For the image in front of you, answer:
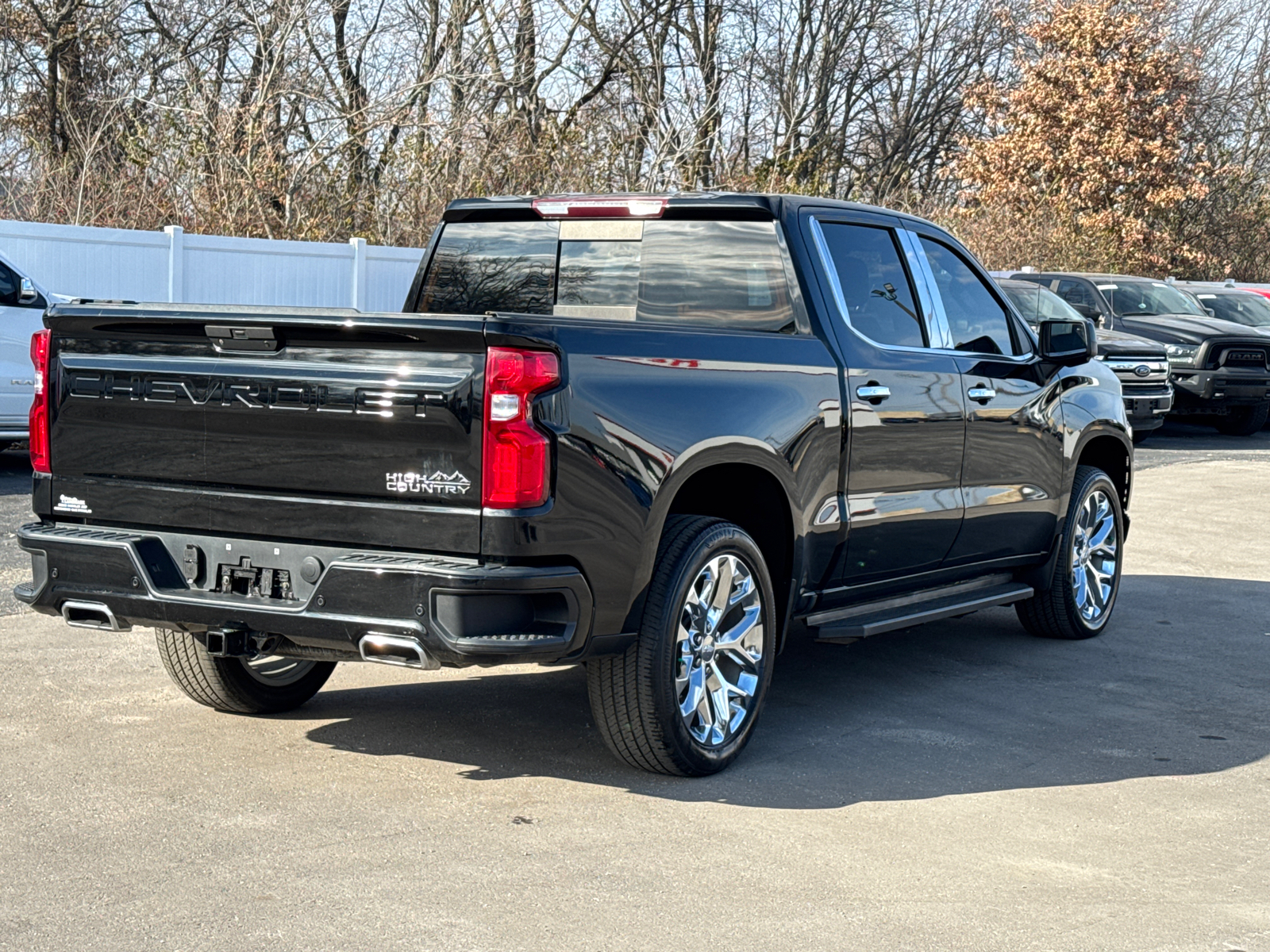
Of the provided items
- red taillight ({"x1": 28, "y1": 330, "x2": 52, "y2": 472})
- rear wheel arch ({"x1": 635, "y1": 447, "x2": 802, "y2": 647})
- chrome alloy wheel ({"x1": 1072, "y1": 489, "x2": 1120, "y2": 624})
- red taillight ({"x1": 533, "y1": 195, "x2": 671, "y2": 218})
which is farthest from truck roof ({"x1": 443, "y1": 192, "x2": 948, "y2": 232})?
chrome alloy wheel ({"x1": 1072, "y1": 489, "x2": 1120, "y2": 624})

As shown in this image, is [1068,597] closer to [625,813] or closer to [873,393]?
[873,393]

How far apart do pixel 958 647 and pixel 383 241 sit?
52.6 feet

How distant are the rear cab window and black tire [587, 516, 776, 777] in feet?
3.27

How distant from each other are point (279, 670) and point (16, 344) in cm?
798

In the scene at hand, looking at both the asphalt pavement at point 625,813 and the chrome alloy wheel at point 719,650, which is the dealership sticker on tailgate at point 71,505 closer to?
the asphalt pavement at point 625,813

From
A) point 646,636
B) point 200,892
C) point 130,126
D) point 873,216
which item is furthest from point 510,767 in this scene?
point 130,126

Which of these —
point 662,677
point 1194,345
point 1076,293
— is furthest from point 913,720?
point 1076,293

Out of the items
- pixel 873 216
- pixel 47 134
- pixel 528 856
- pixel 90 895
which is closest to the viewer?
pixel 90 895

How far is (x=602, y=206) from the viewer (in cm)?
622

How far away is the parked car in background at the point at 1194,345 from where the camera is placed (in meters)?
20.0

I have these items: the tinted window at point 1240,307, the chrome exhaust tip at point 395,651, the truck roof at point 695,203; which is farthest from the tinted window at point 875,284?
the tinted window at point 1240,307

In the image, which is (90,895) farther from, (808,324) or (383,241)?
(383,241)

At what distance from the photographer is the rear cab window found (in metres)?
6.02

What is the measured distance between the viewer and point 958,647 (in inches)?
304
